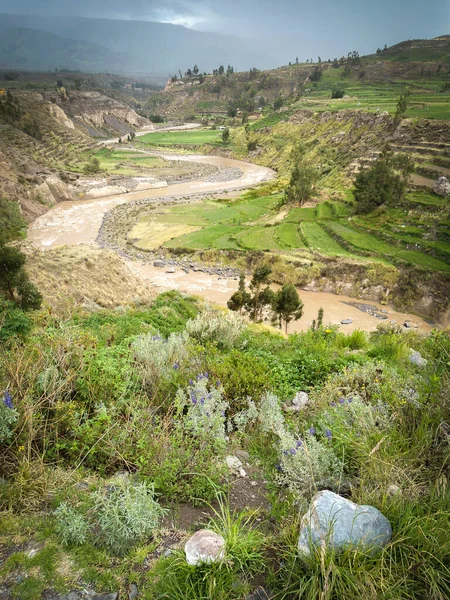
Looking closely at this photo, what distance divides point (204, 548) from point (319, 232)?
36.1 m

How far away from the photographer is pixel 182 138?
370 ft

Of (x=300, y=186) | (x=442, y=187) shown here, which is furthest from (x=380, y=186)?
(x=300, y=186)

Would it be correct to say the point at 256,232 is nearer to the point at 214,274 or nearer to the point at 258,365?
the point at 214,274

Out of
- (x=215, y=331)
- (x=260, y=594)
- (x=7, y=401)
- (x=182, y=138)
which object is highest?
(x=182, y=138)

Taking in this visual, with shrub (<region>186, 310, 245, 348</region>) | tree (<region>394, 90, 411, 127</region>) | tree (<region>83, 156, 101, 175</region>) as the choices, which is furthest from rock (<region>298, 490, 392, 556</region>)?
tree (<region>83, 156, 101, 175</region>)

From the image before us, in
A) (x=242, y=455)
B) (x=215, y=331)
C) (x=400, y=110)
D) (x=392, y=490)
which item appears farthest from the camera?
(x=400, y=110)

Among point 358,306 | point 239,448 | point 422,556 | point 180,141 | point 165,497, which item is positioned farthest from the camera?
point 180,141

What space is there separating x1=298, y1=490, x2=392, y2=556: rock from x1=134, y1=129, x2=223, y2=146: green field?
107578 mm

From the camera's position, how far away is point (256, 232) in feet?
126

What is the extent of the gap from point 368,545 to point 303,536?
18.8 inches

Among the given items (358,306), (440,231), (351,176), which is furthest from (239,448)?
(351,176)

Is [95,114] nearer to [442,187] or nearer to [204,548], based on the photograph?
[442,187]

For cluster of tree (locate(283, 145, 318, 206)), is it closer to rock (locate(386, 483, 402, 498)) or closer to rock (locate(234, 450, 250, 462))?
rock (locate(234, 450, 250, 462))

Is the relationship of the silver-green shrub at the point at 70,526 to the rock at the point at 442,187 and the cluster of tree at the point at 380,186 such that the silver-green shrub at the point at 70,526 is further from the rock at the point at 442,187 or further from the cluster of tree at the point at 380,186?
the rock at the point at 442,187
